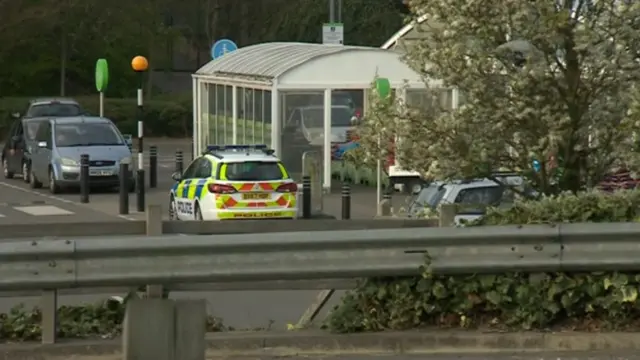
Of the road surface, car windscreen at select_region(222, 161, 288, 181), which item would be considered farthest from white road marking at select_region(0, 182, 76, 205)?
the road surface

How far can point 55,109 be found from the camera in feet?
137

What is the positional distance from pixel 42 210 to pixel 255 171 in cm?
545

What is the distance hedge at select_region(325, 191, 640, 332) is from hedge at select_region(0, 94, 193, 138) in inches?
1694

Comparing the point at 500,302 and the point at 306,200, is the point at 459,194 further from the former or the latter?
the point at 500,302

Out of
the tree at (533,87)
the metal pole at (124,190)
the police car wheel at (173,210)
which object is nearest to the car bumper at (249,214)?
the police car wheel at (173,210)

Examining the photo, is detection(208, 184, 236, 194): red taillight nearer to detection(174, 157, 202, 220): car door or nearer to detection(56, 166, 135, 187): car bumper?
detection(174, 157, 202, 220): car door

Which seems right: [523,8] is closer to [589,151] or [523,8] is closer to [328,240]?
[589,151]

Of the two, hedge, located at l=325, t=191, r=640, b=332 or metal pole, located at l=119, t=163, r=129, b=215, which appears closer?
hedge, located at l=325, t=191, r=640, b=332

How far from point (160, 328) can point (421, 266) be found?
170cm

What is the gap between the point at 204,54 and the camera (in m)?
65.9

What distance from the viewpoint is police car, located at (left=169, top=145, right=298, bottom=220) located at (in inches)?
833

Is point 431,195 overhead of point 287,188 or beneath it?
overhead

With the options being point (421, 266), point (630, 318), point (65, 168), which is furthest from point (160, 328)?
point (65, 168)

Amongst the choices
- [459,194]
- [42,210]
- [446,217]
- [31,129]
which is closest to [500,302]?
[446,217]
